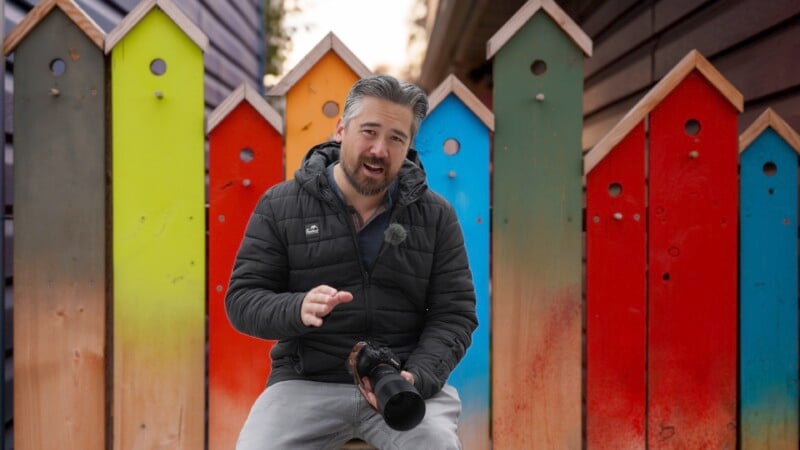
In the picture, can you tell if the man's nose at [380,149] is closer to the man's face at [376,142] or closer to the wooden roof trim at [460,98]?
the man's face at [376,142]

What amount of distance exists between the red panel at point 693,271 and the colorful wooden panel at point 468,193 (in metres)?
0.56

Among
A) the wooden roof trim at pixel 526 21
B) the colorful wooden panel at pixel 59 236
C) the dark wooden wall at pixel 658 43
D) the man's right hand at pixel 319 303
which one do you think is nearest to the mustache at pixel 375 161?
the man's right hand at pixel 319 303

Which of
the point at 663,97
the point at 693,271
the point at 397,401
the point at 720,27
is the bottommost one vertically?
the point at 397,401

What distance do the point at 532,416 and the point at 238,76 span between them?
17.1 ft

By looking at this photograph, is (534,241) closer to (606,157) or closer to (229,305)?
(606,157)

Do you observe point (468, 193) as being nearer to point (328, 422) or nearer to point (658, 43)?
point (328, 422)

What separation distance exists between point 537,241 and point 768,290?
79cm

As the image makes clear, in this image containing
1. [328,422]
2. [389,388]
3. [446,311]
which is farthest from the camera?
[446,311]

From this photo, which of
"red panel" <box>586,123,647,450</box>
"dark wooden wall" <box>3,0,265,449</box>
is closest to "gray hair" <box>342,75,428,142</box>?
"red panel" <box>586,123,647,450</box>

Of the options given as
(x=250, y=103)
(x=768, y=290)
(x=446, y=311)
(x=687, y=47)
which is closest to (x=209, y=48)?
(x=250, y=103)

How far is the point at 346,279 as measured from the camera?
1.82 m

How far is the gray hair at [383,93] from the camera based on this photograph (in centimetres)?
178

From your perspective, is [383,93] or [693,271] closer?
[383,93]

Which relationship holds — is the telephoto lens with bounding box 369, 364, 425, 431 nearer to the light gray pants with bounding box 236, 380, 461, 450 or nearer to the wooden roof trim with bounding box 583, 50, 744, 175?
the light gray pants with bounding box 236, 380, 461, 450
